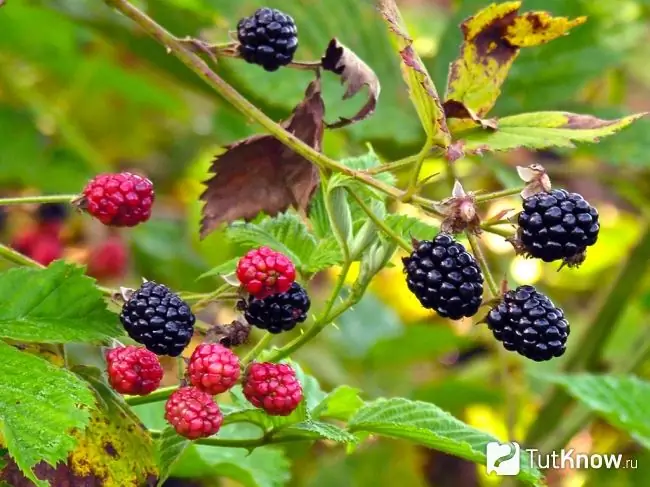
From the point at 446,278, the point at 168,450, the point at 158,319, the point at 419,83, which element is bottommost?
the point at 168,450

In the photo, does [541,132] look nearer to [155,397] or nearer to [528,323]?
[528,323]

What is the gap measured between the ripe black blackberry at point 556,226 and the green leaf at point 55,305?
35 cm

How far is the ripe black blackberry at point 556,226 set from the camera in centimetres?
80

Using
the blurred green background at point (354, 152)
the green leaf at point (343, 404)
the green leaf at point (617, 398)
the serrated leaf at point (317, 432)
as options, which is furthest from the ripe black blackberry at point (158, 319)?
the blurred green background at point (354, 152)

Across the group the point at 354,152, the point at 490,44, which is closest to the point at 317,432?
the point at 490,44

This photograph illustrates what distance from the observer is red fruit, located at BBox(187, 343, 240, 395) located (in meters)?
0.83

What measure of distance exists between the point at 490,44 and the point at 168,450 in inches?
17.5

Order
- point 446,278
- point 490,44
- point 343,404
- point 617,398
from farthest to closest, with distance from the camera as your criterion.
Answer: point 617,398
point 343,404
point 490,44
point 446,278

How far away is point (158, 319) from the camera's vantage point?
0.83 meters

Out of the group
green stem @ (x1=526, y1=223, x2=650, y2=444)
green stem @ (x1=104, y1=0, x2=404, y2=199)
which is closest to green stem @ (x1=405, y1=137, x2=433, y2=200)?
green stem @ (x1=104, y1=0, x2=404, y2=199)

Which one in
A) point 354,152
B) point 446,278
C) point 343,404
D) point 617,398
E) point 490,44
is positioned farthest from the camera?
point 354,152

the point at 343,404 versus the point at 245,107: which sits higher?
the point at 245,107

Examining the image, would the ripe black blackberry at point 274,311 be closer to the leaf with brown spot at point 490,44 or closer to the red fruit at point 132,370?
the red fruit at point 132,370

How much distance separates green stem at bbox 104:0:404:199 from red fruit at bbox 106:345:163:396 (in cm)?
21
